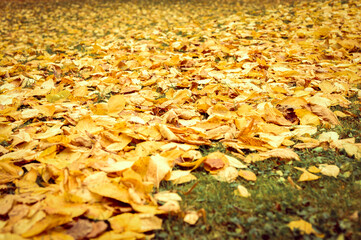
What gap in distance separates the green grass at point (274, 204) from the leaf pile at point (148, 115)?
0.05m

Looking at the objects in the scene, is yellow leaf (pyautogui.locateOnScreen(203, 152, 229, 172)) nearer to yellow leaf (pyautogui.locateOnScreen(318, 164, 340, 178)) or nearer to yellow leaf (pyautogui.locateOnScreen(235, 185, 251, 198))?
yellow leaf (pyautogui.locateOnScreen(235, 185, 251, 198))

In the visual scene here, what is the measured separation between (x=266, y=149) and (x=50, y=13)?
717cm

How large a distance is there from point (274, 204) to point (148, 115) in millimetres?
1085

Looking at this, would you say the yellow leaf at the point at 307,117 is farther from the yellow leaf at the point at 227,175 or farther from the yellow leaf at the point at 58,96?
the yellow leaf at the point at 58,96

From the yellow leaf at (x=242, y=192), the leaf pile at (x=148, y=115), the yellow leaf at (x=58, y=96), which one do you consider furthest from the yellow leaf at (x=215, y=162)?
the yellow leaf at (x=58, y=96)

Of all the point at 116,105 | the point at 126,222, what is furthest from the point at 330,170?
the point at 116,105

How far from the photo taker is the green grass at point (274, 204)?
40.7 inches

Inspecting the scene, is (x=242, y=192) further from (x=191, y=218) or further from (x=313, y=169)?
(x=313, y=169)

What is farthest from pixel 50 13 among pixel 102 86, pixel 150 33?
pixel 102 86

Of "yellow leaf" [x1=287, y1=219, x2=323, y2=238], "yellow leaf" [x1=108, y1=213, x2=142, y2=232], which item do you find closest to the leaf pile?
"yellow leaf" [x1=108, y1=213, x2=142, y2=232]

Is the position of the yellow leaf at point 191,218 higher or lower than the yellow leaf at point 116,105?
lower

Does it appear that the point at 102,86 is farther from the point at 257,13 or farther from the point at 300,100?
the point at 257,13

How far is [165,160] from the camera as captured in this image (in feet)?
4.44

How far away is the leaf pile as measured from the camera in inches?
44.6
